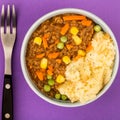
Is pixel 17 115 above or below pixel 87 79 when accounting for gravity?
below

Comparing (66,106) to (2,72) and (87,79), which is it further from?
(2,72)

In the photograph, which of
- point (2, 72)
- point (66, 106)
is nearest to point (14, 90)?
point (2, 72)

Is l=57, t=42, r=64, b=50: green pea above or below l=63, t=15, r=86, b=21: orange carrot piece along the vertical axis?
below

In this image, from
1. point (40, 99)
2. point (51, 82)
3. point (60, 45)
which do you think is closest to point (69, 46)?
point (60, 45)

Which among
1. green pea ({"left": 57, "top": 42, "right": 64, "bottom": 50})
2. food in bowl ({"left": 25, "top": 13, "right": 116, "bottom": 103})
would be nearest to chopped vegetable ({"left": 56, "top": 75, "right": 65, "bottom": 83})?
food in bowl ({"left": 25, "top": 13, "right": 116, "bottom": 103})

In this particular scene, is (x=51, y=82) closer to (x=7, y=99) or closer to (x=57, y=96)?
(x=57, y=96)

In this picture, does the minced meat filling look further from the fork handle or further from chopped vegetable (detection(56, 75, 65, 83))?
the fork handle

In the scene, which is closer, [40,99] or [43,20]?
[43,20]
